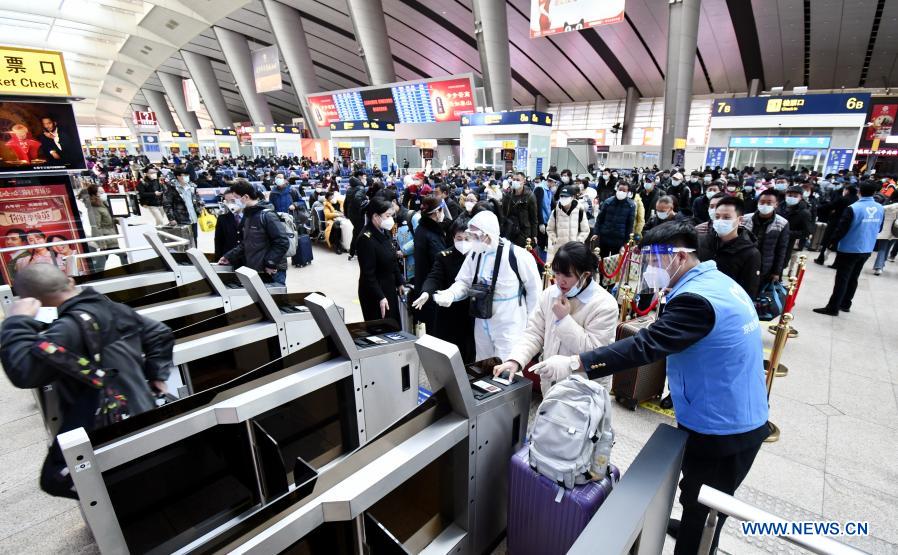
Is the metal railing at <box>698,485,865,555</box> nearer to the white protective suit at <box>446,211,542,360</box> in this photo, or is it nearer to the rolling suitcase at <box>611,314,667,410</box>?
the white protective suit at <box>446,211,542,360</box>

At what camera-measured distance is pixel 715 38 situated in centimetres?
2711

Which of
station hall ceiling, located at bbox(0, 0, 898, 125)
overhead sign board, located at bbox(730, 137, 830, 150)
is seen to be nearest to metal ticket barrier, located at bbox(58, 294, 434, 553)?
overhead sign board, located at bbox(730, 137, 830, 150)

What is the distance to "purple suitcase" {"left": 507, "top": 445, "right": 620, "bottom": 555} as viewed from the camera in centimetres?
164

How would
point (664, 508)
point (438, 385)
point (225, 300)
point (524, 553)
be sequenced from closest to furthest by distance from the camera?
point (664, 508), point (438, 385), point (524, 553), point (225, 300)

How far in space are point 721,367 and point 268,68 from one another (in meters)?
37.0

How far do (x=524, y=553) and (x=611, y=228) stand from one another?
5.77m

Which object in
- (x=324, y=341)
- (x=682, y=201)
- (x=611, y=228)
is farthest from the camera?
(x=682, y=201)

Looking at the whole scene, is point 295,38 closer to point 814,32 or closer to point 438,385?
point 814,32

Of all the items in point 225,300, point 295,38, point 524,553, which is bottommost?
point 524,553

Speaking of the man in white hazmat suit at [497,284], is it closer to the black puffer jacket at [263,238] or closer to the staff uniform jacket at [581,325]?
the staff uniform jacket at [581,325]

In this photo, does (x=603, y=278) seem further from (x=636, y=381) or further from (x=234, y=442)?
(x=234, y=442)

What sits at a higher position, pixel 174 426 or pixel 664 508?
pixel 174 426

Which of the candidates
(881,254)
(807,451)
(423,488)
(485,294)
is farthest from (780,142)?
(423,488)

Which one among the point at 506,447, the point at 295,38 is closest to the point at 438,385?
the point at 506,447
